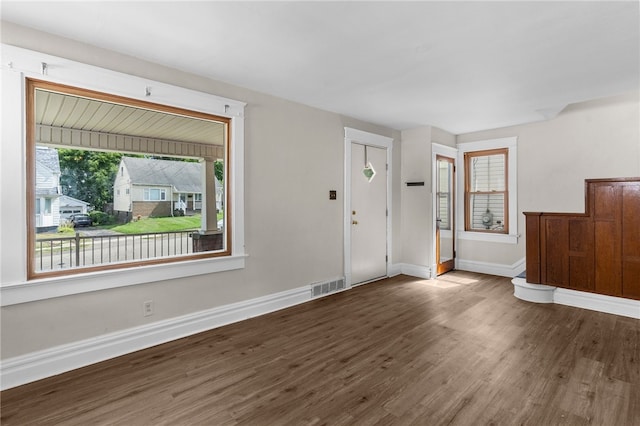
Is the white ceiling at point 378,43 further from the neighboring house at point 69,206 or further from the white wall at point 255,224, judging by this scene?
the neighboring house at point 69,206

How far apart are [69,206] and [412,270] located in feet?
16.0

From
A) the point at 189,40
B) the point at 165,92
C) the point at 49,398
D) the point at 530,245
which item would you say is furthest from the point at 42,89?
the point at 530,245

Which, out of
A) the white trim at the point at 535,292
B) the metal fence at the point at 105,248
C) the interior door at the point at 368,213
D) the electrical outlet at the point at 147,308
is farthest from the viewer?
the interior door at the point at 368,213

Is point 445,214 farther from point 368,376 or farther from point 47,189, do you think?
point 47,189

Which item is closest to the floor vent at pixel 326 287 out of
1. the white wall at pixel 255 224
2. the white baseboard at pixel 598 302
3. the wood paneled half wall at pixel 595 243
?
the white wall at pixel 255 224

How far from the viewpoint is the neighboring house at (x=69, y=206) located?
258 centimetres

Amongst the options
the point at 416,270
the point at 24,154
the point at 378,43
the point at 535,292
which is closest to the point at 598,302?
the point at 535,292

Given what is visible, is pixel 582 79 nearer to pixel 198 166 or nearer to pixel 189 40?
pixel 189 40

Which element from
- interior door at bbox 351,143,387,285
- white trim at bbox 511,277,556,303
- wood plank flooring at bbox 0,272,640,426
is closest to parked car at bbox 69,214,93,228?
wood plank flooring at bbox 0,272,640,426

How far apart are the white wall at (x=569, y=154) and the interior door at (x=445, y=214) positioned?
572 mm

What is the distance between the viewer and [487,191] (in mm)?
5801

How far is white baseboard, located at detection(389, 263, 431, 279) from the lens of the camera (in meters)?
5.43

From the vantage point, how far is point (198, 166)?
11.2 feet

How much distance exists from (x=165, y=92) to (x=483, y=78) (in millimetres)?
3195
